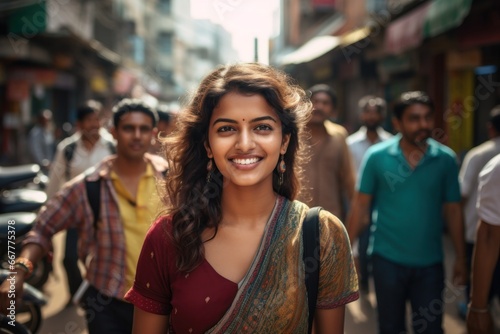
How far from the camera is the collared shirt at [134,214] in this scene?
3283 mm

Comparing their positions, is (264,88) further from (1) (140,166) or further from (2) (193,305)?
(1) (140,166)

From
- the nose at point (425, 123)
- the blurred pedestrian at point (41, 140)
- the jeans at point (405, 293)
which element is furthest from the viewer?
the blurred pedestrian at point (41, 140)

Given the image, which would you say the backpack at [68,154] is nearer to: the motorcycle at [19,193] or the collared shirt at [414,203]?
the motorcycle at [19,193]

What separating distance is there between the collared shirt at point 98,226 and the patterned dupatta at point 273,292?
1408 mm

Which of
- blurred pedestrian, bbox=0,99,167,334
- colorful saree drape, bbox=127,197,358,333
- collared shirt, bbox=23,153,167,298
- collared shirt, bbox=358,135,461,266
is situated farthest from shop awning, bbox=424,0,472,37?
colorful saree drape, bbox=127,197,358,333

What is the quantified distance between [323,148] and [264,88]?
3.23 m

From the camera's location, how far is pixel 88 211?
10.9 ft

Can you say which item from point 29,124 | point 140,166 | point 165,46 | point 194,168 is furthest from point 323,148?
point 165,46

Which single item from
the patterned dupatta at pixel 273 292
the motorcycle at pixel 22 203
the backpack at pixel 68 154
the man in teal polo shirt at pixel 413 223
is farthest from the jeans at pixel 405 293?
the motorcycle at pixel 22 203

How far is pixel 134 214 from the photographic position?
11.1 ft

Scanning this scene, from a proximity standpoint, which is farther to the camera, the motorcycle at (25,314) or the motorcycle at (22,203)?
the motorcycle at (22,203)

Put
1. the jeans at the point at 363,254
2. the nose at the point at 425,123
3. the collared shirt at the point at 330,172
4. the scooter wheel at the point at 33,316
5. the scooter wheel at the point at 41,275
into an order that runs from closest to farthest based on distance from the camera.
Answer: the nose at the point at 425,123 → the scooter wheel at the point at 33,316 → the collared shirt at the point at 330,172 → the jeans at the point at 363,254 → the scooter wheel at the point at 41,275

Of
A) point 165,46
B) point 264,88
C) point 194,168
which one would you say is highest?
point 165,46

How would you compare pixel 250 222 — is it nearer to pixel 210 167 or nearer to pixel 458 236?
pixel 210 167
